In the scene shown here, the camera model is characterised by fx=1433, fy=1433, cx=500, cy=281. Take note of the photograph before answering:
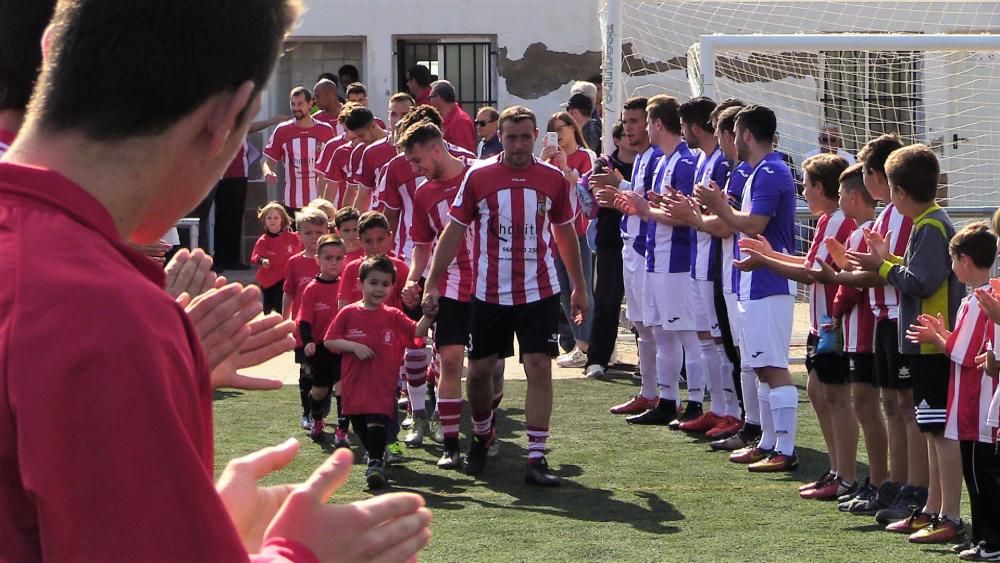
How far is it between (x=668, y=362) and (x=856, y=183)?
9.09 ft

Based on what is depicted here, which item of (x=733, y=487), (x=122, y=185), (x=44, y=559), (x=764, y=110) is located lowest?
(x=733, y=487)

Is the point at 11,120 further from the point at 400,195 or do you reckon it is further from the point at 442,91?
the point at 442,91

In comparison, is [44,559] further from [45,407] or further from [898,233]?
[898,233]

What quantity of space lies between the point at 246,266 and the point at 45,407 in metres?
16.0

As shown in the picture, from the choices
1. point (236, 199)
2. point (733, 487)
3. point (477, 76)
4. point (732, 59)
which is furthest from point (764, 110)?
point (477, 76)

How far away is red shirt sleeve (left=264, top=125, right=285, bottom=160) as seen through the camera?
14906 mm

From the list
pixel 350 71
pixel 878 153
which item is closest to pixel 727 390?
pixel 878 153

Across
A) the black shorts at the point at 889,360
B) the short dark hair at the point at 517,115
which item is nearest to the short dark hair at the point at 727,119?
the short dark hair at the point at 517,115

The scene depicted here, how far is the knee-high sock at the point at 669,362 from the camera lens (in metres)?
9.47

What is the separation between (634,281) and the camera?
988 cm

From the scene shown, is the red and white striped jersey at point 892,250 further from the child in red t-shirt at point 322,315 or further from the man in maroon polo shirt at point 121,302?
the man in maroon polo shirt at point 121,302

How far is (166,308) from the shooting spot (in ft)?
4.22

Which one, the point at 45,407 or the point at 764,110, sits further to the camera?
the point at 764,110

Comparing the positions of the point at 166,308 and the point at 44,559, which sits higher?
the point at 166,308
